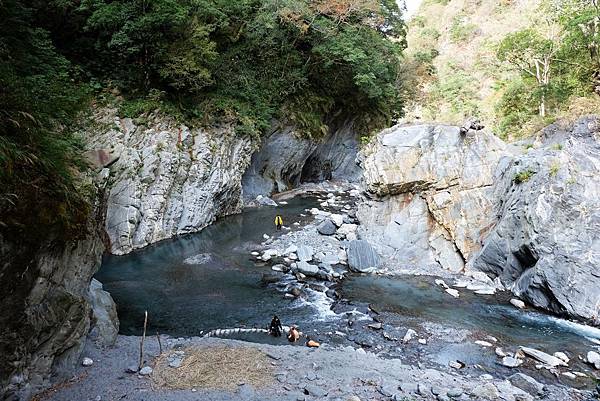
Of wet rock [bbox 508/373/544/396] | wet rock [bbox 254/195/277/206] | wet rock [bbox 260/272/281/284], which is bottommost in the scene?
wet rock [bbox 260/272/281/284]

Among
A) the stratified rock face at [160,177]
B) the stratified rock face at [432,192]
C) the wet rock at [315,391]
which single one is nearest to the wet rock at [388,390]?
the wet rock at [315,391]

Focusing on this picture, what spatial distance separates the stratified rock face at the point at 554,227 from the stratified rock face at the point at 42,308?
12.6m

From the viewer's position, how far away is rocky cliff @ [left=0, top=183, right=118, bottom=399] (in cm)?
534

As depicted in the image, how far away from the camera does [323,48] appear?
25609 millimetres

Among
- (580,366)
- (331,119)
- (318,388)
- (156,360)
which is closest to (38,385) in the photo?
(156,360)

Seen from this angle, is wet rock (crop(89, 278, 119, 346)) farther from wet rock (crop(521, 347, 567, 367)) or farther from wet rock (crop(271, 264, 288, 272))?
wet rock (crop(521, 347, 567, 367))

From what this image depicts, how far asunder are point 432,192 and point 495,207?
2528 millimetres

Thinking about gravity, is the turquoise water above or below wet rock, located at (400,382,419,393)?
below

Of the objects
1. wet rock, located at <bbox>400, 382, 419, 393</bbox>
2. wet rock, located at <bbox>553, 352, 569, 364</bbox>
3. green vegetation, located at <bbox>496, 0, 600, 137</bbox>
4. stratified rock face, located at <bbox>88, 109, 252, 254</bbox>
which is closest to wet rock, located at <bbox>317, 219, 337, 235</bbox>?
stratified rock face, located at <bbox>88, 109, 252, 254</bbox>

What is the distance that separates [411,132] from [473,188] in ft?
12.1

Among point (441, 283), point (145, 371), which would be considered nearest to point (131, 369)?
point (145, 371)

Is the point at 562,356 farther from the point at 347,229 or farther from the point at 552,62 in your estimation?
the point at 552,62

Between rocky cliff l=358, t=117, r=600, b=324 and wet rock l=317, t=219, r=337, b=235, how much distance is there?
1.55 m

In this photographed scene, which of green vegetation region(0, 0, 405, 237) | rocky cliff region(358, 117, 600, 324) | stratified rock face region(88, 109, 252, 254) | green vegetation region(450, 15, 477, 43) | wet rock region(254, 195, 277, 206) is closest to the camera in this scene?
green vegetation region(0, 0, 405, 237)
